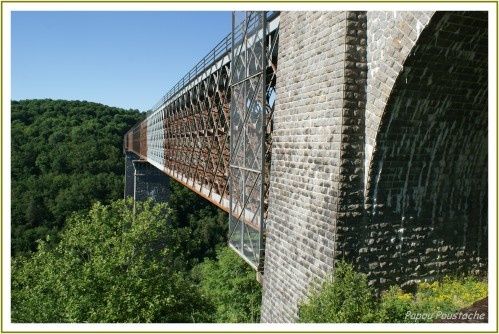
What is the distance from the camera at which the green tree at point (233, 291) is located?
699 inches

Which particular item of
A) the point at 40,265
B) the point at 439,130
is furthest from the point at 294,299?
the point at 40,265

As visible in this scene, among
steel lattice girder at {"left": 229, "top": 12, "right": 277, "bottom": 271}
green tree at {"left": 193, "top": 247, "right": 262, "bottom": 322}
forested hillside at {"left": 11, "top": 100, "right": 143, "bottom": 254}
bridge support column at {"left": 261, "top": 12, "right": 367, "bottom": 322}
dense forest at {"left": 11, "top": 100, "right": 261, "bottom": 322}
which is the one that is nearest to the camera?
bridge support column at {"left": 261, "top": 12, "right": 367, "bottom": 322}

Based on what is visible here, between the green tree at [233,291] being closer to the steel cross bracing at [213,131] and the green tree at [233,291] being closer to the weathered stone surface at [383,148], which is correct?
the steel cross bracing at [213,131]

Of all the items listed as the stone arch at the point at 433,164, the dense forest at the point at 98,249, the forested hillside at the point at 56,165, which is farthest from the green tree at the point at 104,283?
the forested hillside at the point at 56,165

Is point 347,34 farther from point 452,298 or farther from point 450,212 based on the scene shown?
point 452,298

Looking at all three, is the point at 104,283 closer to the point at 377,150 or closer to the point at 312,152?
the point at 312,152

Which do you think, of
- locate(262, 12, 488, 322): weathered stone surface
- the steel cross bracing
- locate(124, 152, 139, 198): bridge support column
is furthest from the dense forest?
locate(124, 152, 139, 198): bridge support column

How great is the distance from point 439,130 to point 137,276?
7.47 metres

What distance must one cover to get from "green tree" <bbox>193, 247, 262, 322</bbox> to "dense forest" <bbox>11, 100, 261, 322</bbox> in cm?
5

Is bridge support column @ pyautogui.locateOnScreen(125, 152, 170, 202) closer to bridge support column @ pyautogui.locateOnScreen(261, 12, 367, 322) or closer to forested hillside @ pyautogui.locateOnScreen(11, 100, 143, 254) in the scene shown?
forested hillside @ pyautogui.locateOnScreen(11, 100, 143, 254)

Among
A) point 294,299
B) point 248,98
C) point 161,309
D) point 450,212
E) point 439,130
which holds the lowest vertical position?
point 161,309

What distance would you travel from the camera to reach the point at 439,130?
5.54 m

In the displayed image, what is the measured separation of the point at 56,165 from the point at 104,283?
132 ft

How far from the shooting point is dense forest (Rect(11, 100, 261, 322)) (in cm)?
956
